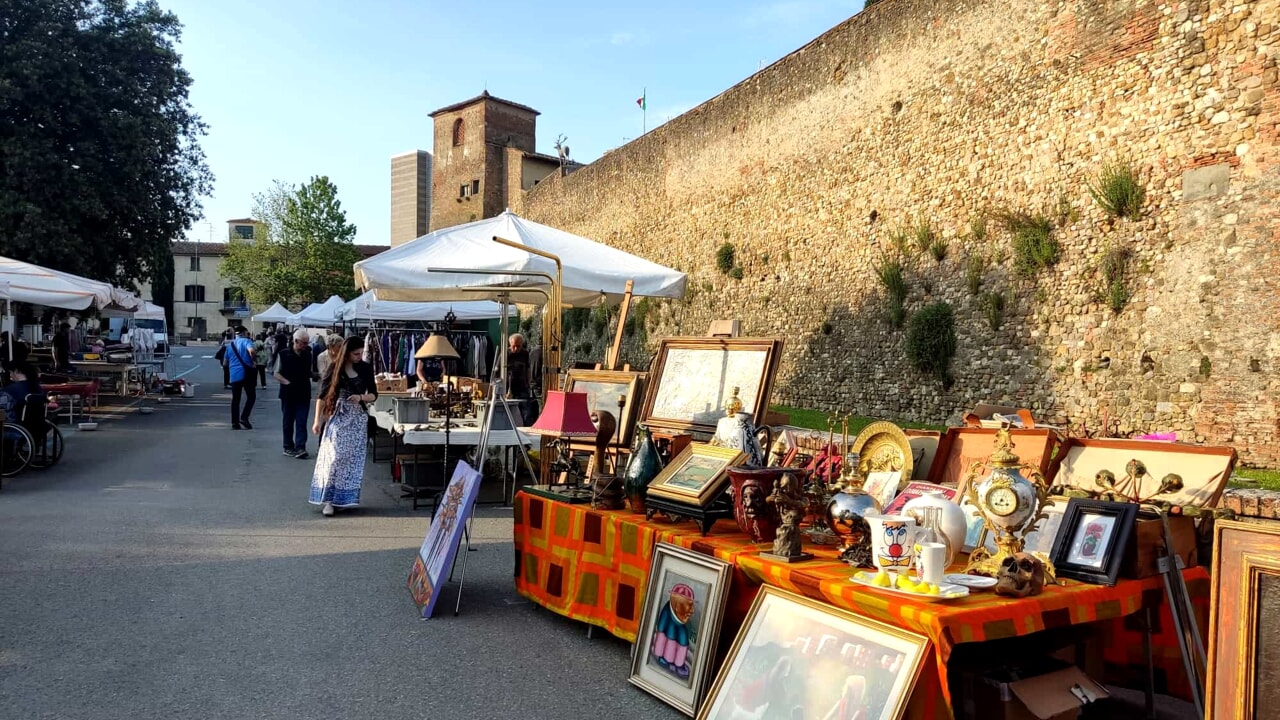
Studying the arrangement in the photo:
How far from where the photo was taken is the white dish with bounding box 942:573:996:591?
262 centimetres

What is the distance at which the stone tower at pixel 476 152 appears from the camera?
1404 inches

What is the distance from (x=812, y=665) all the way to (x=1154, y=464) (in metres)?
1.58

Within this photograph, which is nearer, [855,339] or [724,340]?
[724,340]

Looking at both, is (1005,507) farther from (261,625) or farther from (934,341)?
(934,341)

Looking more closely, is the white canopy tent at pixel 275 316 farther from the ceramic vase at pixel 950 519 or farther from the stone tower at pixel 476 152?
the ceramic vase at pixel 950 519

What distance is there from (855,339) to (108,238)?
15576 millimetres

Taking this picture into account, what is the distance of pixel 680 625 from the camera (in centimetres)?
331

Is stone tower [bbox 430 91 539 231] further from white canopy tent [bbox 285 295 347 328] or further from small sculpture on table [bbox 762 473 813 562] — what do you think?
small sculpture on table [bbox 762 473 813 562]

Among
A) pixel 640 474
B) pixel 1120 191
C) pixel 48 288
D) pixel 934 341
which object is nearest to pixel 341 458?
pixel 640 474

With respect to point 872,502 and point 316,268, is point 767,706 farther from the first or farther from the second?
point 316,268

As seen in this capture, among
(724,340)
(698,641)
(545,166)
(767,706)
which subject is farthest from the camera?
(545,166)

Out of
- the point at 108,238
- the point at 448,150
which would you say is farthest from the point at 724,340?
the point at 448,150

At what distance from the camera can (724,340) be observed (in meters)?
4.94

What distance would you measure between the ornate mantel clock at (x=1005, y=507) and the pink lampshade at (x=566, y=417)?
2271mm
